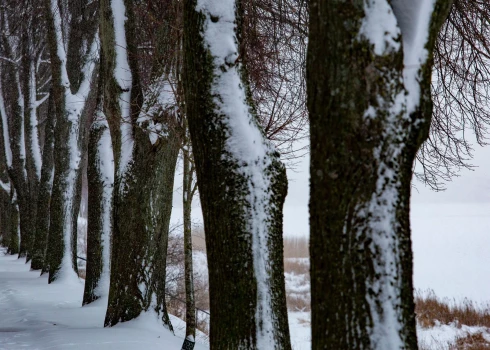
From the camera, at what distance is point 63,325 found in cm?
651

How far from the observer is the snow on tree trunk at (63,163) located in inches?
419

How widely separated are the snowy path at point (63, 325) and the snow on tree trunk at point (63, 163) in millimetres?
636

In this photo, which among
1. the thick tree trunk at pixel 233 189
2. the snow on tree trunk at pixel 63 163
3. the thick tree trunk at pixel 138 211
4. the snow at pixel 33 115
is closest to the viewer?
the thick tree trunk at pixel 233 189

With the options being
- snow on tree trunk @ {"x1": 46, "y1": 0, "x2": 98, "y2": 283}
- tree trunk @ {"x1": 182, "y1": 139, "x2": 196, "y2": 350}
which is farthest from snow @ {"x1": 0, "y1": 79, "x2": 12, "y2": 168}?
tree trunk @ {"x1": 182, "y1": 139, "x2": 196, "y2": 350}

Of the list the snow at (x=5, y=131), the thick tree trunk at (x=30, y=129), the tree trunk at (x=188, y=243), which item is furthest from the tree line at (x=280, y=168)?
the snow at (x=5, y=131)

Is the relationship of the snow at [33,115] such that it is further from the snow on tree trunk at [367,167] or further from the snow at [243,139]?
the snow on tree trunk at [367,167]

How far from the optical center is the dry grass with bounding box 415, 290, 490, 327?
1198 centimetres

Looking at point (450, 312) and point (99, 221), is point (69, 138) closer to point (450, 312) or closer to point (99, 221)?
point (99, 221)

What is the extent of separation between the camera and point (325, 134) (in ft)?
8.29

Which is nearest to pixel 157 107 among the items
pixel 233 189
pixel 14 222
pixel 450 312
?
pixel 233 189

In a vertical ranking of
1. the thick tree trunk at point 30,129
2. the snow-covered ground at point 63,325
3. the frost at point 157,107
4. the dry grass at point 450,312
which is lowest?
the dry grass at point 450,312

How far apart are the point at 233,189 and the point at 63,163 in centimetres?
840

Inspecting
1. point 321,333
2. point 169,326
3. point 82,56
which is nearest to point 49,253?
point 82,56

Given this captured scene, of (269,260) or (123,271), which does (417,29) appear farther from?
(123,271)
